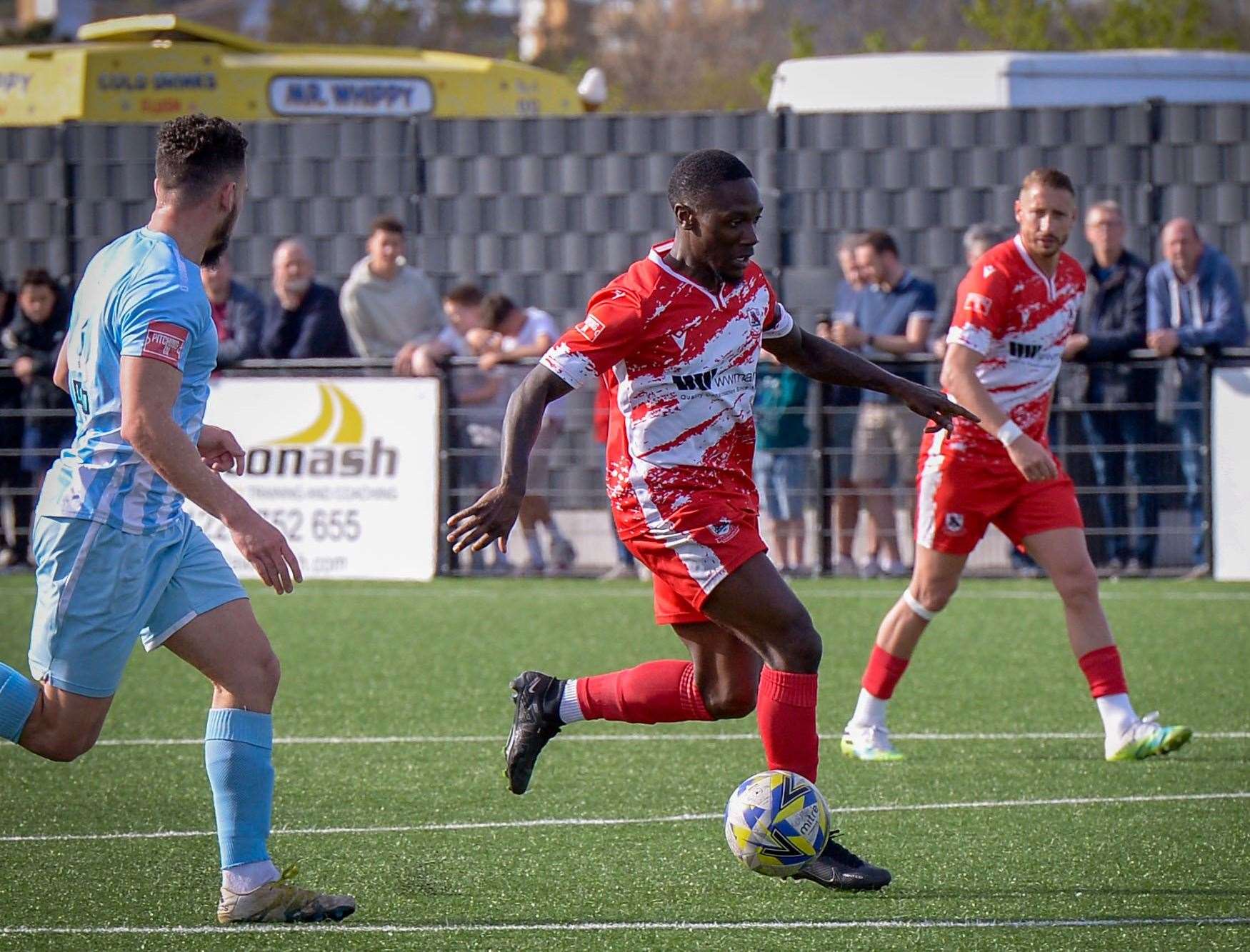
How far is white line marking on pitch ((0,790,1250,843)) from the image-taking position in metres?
5.88

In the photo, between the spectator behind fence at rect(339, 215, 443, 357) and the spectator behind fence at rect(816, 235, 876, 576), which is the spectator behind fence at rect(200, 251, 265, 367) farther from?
the spectator behind fence at rect(816, 235, 876, 576)

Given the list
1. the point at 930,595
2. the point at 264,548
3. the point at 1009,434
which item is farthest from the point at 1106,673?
the point at 264,548

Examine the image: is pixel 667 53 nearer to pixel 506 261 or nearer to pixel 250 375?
pixel 506 261

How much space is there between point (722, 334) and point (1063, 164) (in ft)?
36.2

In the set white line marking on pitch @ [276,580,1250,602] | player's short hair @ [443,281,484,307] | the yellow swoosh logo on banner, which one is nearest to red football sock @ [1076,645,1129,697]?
white line marking on pitch @ [276,580,1250,602]

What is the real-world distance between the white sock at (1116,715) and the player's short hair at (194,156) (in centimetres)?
402

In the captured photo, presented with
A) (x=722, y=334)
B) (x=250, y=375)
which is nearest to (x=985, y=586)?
(x=250, y=375)

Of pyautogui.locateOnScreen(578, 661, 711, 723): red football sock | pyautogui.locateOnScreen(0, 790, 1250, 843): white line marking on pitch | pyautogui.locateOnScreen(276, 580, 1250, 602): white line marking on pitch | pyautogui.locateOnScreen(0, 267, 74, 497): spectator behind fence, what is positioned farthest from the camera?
pyautogui.locateOnScreen(0, 267, 74, 497): spectator behind fence

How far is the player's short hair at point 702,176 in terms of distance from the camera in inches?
204

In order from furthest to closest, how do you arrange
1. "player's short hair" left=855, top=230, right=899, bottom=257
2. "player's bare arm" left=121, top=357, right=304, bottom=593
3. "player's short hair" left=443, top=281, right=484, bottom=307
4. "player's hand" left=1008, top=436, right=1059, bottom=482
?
1. "player's short hair" left=443, top=281, right=484, bottom=307
2. "player's short hair" left=855, top=230, right=899, bottom=257
3. "player's hand" left=1008, top=436, right=1059, bottom=482
4. "player's bare arm" left=121, top=357, right=304, bottom=593

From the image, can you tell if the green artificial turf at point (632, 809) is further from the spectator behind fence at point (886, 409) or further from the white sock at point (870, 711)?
the spectator behind fence at point (886, 409)

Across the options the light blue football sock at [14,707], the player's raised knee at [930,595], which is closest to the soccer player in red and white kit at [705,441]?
the light blue football sock at [14,707]

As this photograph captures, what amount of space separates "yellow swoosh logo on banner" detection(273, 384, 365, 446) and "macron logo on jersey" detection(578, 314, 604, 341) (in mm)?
7788

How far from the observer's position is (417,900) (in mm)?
5031
